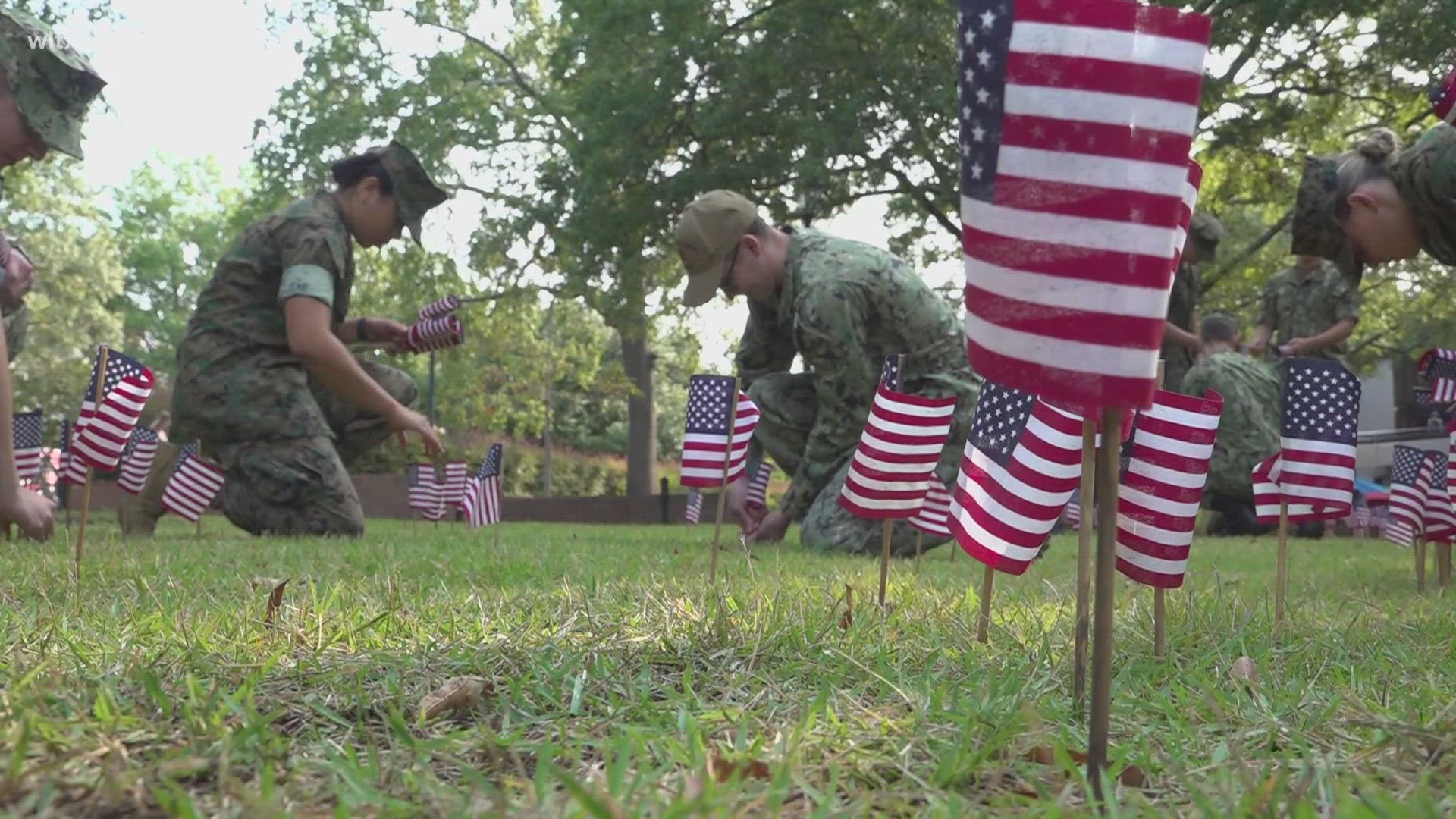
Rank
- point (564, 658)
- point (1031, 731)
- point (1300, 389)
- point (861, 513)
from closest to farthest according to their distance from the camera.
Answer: point (1031, 731), point (564, 658), point (1300, 389), point (861, 513)

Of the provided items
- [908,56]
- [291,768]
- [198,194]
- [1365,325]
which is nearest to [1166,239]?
[291,768]

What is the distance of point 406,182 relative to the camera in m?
7.54

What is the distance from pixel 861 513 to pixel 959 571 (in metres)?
1.83

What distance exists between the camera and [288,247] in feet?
23.7

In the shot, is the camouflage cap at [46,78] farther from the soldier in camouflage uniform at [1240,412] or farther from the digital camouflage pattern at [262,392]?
the soldier in camouflage uniform at [1240,412]

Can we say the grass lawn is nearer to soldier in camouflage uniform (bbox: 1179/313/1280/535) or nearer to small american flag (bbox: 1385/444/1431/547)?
small american flag (bbox: 1385/444/1431/547)

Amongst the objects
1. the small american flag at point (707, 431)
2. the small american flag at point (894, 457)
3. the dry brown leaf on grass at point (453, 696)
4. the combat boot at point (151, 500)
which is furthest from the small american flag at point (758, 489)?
the dry brown leaf on grass at point (453, 696)

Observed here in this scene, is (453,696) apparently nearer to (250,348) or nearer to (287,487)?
(287,487)

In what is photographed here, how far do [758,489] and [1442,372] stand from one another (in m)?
5.13

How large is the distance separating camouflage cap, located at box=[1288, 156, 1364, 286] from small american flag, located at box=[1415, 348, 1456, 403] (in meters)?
2.26

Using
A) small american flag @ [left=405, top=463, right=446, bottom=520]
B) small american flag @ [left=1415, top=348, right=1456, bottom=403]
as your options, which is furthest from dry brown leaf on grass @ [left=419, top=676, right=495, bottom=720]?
small american flag @ [left=405, top=463, right=446, bottom=520]

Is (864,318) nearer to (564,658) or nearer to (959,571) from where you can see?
(959,571)

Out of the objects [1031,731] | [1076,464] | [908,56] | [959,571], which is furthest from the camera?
[908,56]

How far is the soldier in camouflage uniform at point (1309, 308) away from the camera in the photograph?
1125cm
